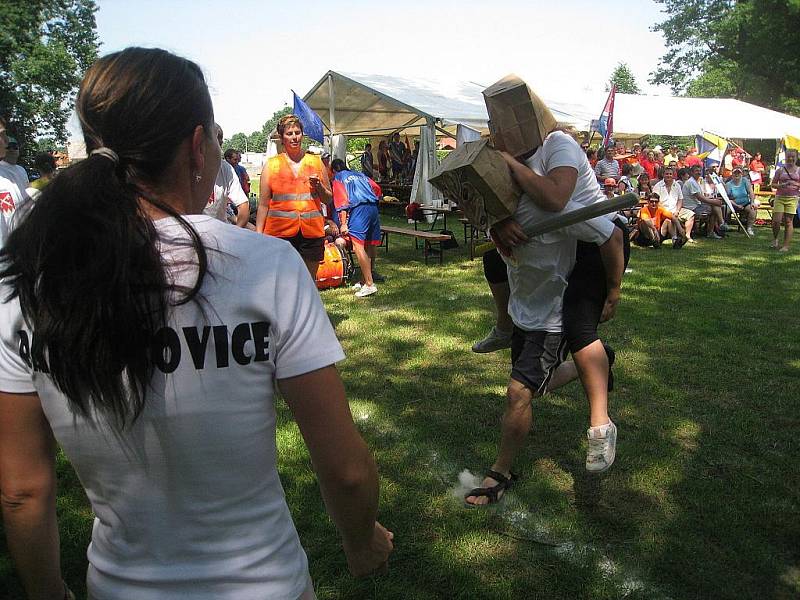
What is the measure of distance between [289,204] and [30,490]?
5.06 meters

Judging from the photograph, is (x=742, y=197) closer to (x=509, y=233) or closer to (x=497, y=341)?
(x=497, y=341)

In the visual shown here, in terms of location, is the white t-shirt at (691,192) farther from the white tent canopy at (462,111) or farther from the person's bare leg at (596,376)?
the person's bare leg at (596,376)

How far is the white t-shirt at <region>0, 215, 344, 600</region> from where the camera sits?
101 centimetres

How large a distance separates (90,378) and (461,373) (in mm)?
4177

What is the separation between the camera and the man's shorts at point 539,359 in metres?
3.01

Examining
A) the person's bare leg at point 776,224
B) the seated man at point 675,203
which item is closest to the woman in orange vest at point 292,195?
the seated man at point 675,203

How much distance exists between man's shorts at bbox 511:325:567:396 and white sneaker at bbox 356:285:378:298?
16.4 ft

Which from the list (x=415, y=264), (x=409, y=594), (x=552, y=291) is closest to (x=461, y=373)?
(x=552, y=291)

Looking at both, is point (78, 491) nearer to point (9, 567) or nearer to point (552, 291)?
point (9, 567)

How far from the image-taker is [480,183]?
2.71 meters

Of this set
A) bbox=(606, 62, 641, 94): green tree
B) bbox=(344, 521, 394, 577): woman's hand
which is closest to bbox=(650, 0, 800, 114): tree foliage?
bbox=(606, 62, 641, 94): green tree

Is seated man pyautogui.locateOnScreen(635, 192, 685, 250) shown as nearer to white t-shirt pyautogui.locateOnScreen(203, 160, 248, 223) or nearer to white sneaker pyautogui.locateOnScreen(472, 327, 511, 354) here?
white t-shirt pyautogui.locateOnScreen(203, 160, 248, 223)

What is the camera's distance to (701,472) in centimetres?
347

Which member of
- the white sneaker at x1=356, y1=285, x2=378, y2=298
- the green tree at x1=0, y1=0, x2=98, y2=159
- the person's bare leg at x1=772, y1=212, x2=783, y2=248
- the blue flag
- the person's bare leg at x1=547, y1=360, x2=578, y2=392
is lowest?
the white sneaker at x1=356, y1=285, x2=378, y2=298
